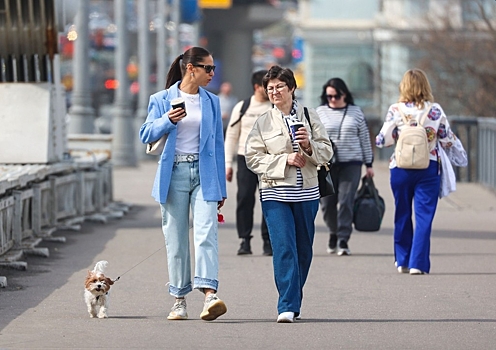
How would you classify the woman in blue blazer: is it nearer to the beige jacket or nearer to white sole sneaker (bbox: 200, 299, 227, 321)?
white sole sneaker (bbox: 200, 299, 227, 321)

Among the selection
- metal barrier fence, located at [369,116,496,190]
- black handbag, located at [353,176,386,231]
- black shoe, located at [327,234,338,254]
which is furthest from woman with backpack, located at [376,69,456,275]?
metal barrier fence, located at [369,116,496,190]

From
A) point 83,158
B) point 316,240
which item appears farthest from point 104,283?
point 83,158

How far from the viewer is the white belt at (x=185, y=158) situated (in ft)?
26.7

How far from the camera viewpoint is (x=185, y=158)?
8.14 metres

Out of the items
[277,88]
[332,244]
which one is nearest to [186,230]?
[277,88]

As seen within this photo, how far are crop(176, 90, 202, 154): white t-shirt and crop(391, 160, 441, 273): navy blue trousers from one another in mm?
3151

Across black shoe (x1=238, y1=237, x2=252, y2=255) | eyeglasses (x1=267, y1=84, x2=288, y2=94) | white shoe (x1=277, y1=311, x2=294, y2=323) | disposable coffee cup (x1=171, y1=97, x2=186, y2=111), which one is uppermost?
eyeglasses (x1=267, y1=84, x2=288, y2=94)

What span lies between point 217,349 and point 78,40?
1412 centimetres

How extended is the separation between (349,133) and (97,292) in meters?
4.34

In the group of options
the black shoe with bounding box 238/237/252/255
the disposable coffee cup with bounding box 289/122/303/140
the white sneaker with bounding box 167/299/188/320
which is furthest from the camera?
the black shoe with bounding box 238/237/252/255

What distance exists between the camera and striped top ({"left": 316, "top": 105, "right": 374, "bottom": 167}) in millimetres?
11977

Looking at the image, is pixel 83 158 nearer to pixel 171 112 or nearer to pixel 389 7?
pixel 171 112

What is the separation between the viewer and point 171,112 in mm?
7898

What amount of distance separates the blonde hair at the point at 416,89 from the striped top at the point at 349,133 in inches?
53.4
